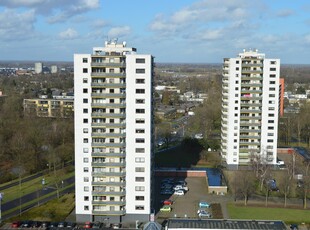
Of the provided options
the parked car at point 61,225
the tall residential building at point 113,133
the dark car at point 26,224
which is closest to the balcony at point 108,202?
the tall residential building at point 113,133

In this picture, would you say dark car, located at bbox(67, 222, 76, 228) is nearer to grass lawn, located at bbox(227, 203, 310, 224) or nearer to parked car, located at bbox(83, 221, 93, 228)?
parked car, located at bbox(83, 221, 93, 228)

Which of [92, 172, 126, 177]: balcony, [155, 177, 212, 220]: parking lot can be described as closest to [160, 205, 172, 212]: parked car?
[155, 177, 212, 220]: parking lot

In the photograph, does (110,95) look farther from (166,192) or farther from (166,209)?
(166,192)

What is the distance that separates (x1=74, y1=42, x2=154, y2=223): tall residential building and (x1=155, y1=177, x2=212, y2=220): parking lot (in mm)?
3330

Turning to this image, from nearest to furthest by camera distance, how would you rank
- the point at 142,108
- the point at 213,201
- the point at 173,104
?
the point at 142,108
the point at 213,201
the point at 173,104

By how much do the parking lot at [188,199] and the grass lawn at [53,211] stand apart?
24.9 feet

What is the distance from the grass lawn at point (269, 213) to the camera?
105ft

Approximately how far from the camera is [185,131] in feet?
230

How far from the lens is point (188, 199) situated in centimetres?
3722

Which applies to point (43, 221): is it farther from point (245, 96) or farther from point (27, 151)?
point (245, 96)

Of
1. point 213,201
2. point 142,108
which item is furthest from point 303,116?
point 142,108

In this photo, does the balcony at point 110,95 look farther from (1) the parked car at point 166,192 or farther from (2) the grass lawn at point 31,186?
(2) the grass lawn at point 31,186

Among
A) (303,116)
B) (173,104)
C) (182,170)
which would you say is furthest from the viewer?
(173,104)

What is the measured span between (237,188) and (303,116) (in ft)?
110
